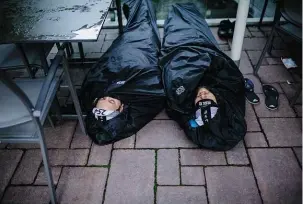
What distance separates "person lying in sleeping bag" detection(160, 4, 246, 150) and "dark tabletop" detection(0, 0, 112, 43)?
0.74m

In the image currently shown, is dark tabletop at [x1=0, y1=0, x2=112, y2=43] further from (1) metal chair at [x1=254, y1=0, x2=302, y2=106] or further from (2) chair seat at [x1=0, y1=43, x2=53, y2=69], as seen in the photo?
(1) metal chair at [x1=254, y1=0, x2=302, y2=106]

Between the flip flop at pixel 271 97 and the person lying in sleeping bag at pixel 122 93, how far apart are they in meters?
0.92

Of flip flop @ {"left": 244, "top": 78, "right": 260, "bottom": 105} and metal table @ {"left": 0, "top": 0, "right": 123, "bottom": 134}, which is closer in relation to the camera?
metal table @ {"left": 0, "top": 0, "right": 123, "bottom": 134}

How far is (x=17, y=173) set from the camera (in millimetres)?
1921

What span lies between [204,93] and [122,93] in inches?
24.9

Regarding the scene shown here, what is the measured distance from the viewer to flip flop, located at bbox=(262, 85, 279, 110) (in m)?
2.31

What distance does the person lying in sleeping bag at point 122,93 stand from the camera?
203 cm

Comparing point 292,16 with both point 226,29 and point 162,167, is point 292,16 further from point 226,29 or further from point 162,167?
point 162,167

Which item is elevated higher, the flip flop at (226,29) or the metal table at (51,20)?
the metal table at (51,20)

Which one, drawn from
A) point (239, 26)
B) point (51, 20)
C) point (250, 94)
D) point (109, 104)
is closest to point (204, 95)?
point (250, 94)

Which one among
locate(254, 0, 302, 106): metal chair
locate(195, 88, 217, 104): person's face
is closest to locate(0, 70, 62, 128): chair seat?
locate(195, 88, 217, 104): person's face

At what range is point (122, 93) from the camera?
82.5 inches

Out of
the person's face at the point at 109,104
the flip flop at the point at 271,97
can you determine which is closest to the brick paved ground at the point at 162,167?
the flip flop at the point at 271,97

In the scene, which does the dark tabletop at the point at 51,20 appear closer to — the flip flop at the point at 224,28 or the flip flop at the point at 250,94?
the flip flop at the point at 250,94
